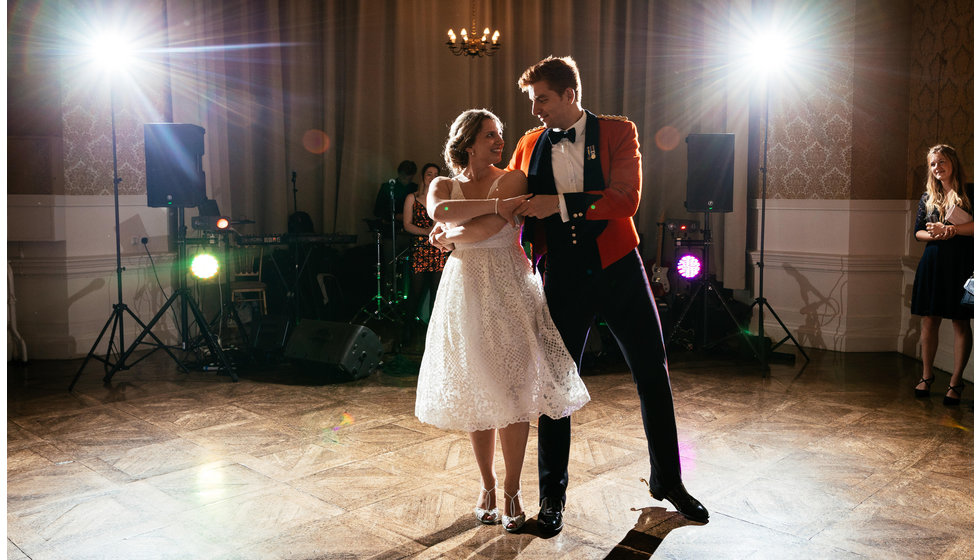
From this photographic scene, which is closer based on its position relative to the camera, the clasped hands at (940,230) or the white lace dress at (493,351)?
the white lace dress at (493,351)

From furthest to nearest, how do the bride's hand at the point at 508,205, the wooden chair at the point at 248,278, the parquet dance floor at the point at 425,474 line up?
the wooden chair at the point at 248,278, the parquet dance floor at the point at 425,474, the bride's hand at the point at 508,205

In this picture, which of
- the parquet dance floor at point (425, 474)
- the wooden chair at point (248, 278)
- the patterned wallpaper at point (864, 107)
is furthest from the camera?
the wooden chair at point (248, 278)

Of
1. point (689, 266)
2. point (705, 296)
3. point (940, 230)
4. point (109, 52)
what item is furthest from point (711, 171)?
point (109, 52)

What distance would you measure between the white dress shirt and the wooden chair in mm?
4365

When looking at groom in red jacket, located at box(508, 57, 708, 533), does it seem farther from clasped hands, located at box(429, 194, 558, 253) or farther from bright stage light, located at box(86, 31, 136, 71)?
bright stage light, located at box(86, 31, 136, 71)

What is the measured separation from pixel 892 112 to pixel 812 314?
1631mm

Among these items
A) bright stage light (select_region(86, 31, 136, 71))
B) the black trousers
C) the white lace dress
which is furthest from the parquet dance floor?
bright stage light (select_region(86, 31, 136, 71))

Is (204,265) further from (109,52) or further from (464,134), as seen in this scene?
(464,134)

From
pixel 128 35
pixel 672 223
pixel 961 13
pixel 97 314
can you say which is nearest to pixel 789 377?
pixel 672 223

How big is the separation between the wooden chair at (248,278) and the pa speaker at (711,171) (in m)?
3.53

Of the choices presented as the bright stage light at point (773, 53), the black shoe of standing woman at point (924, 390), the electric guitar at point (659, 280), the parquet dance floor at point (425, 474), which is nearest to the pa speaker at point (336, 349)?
the parquet dance floor at point (425, 474)

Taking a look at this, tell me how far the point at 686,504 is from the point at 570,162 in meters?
1.26

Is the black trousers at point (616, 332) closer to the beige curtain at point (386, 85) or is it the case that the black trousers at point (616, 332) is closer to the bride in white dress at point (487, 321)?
the bride in white dress at point (487, 321)

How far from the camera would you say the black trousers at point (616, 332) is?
2.76m
